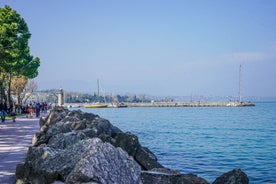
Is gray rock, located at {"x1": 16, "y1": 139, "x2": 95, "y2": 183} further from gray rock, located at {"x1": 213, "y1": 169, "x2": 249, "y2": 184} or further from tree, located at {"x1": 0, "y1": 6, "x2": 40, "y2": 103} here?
tree, located at {"x1": 0, "y1": 6, "x2": 40, "y2": 103}

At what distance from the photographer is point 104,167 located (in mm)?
5223

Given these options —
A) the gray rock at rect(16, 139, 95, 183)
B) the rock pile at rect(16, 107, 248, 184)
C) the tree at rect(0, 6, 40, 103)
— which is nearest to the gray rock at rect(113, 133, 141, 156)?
the rock pile at rect(16, 107, 248, 184)

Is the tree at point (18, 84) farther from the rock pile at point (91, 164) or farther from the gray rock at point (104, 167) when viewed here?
the gray rock at point (104, 167)

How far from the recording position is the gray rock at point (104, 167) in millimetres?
5086

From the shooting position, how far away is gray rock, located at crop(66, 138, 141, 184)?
5086 millimetres

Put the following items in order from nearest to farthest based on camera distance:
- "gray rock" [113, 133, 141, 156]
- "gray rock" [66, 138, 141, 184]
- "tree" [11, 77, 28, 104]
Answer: "gray rock" [66, 138, 141, 184] → "gray rock" [113, 133, 141, 156] → "tree" [11, 77, 28, 104]

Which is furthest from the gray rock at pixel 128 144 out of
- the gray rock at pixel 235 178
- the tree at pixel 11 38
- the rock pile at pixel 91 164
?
the tree at pixel 11 38

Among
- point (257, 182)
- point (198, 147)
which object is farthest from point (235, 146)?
point (257, 182)

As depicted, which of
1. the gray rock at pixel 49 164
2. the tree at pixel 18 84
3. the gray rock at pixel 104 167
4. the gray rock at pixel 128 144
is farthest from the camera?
the tree at pixel 18 84

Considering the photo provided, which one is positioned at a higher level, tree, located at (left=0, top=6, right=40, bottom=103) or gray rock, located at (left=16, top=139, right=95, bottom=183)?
tree, located at (left=0, top=6, right=40, bottom=103)

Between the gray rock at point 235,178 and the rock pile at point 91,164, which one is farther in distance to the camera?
the gray rock at point 235,178

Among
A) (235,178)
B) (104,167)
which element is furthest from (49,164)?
(235,178)

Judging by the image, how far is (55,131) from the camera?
42.4 ft

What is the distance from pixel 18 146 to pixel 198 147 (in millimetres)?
13930
